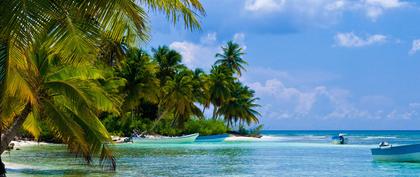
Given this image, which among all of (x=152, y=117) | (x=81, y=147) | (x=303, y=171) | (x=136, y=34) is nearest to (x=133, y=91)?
(x=152, y=117)

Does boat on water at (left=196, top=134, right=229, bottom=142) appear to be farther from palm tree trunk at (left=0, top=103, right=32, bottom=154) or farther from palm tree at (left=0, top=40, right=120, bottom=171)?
palm tree trunk at (left=0, top=103, right=32, bottom=154)

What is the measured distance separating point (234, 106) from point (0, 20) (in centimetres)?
5193

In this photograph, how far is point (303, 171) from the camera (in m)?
18.9

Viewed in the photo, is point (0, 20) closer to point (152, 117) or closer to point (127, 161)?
point (127, 161)

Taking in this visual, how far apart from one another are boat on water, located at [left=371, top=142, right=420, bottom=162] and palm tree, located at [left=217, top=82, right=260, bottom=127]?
3341 centimetres

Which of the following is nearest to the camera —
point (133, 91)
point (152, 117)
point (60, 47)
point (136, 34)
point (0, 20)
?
point (0, 20)

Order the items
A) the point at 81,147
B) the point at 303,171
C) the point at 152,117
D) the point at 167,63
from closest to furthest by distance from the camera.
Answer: the point at 81,147 < the point at 303,171 < the point at 167,63 < the point at 152,117

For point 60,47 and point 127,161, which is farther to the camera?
point 127,161

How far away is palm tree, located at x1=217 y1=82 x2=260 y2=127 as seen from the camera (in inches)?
2265

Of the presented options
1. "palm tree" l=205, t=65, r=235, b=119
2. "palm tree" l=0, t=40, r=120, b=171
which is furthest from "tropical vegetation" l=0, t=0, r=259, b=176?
"palm tree" l=205, t=65, r=235, b=119

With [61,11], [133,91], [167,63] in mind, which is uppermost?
[167,63]

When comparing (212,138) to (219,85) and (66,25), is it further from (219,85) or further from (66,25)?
(66,25)

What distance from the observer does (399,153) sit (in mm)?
22484

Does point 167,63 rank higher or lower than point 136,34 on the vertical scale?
higher
